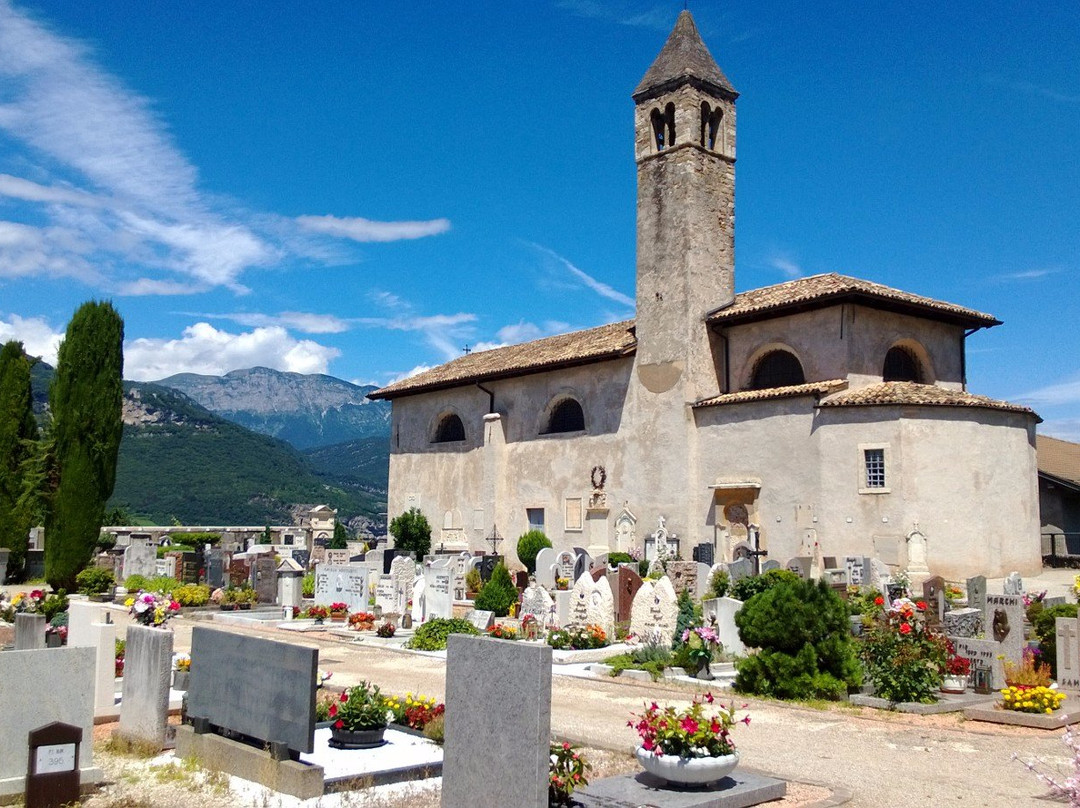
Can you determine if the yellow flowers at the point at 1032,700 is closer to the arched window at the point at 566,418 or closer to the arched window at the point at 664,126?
the arched window at the point at 664,126

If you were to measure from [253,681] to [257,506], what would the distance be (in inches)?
3426

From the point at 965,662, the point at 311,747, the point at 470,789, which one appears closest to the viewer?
the point at 470,789

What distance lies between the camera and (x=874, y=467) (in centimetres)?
2608

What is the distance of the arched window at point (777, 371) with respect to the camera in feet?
98.3

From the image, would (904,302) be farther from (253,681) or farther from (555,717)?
(253,681)

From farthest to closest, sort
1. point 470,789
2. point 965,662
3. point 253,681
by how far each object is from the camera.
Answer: point 965,662
point 253,681
point 470,789

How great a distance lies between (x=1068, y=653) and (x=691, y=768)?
8185 millimetres

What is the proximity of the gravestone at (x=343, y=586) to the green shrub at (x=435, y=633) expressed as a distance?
4845 millimetres

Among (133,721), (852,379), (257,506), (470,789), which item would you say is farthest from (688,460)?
(257,506)

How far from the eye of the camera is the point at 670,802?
24.2 ft

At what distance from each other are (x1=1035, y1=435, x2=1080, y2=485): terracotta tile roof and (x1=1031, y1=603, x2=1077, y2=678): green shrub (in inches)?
911

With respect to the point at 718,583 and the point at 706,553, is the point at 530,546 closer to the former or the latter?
the point at 706,553

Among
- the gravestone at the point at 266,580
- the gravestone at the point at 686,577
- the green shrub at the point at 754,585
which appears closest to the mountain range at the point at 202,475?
the gravestone at the point at 266,580

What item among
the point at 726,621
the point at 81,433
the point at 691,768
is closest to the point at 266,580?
the point at 81,433
